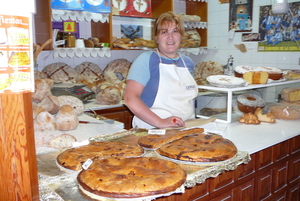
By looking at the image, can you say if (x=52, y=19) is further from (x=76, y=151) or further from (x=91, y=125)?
(x=76, y=151)

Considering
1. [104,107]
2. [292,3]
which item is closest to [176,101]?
[104,107]

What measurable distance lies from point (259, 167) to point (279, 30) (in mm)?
2585

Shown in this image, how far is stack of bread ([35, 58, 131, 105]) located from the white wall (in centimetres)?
17

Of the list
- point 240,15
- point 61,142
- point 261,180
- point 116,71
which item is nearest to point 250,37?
point 240,15

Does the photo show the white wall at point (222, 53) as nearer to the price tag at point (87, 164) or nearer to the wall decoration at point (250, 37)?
the wall decoration at point (250, 37)

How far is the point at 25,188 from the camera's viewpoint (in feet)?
Result: 2.54

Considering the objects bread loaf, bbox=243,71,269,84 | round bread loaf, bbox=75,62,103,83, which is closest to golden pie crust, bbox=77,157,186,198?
bread loaf, bbox=243,71,269,84

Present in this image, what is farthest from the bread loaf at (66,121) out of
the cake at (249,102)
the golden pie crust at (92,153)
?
the cake at (249,102)

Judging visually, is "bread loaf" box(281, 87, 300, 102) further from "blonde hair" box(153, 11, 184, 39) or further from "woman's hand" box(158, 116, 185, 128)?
"woman's hand" box(158, 116, 185, 128)

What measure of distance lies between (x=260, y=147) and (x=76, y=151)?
3.12ft

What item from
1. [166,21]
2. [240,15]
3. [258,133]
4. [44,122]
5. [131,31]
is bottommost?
[258,133]

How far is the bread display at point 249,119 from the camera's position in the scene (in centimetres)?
206

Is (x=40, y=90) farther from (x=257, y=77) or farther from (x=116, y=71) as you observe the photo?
(x=257, y=77)

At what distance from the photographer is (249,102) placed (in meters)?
2.24
